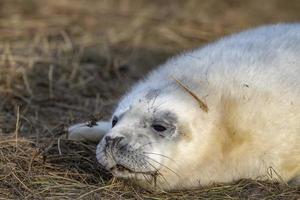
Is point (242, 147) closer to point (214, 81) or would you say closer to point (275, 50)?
point (214, 81)

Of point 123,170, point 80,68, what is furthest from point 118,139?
point 80,68

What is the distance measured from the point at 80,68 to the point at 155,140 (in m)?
2.91

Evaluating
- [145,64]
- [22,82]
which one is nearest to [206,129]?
[22,82]

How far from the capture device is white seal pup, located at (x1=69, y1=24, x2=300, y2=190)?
4219 mm

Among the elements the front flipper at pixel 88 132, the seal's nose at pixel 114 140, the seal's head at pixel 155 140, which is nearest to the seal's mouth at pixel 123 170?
the seal's head at pixel 155 140

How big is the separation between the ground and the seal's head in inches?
6.0

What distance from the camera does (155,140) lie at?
427cm

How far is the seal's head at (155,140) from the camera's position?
4164mm

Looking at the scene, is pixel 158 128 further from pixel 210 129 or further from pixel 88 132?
pixel 88 132

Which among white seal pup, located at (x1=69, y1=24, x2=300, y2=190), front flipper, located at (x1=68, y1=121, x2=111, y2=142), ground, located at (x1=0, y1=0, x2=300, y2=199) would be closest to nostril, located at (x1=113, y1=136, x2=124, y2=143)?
white seal pup, located at (x1=69, y1=24, x2=300, y2=190)

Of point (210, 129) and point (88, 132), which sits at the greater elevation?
point (88, 132)

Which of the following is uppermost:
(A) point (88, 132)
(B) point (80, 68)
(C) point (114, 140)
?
(B) point (80, 68)

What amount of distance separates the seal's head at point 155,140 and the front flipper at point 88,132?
0.66 metres

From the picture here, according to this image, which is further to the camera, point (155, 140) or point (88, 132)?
point (88, 132)
